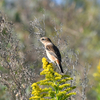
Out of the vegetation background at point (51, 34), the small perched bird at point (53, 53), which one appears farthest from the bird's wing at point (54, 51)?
the vegetation background at point (51, 34)

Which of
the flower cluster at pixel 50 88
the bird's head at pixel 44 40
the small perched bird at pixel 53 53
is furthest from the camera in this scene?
the bird's head at pixel 44 40

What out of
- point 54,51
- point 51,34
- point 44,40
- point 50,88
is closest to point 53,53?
point 54,51

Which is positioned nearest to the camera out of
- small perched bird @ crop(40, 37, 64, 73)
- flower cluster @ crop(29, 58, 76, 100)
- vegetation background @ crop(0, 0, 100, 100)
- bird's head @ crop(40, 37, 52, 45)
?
flower cluster @ crop(29, 58, 76, 100)

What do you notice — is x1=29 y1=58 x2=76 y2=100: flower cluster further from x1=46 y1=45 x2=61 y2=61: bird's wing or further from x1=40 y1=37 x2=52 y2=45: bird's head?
x1=40 y1=37 x2=52 y2=45: bird's head

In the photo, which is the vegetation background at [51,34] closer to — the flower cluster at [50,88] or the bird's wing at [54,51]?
the bird's wing at [54,51]

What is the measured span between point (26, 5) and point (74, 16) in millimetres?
6086

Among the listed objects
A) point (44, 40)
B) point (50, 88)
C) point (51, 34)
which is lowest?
point (50, 88)

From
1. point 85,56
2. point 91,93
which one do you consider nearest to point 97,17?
point 85,56

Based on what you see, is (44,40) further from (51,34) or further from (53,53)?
(51,34)

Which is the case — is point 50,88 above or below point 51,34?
below

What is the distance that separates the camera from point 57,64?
17.5ft

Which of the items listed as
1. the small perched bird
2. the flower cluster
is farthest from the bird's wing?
the flower cluster

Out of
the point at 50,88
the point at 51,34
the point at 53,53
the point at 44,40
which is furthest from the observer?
the point at 51,34

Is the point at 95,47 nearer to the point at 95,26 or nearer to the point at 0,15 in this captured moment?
the point at 95,26
